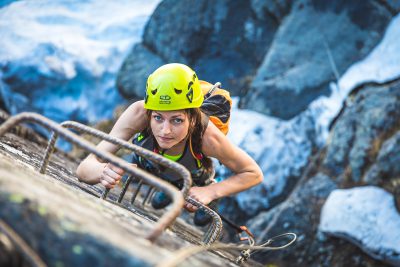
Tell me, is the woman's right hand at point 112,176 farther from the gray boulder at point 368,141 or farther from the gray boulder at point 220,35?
the gray boulder at point 220,35

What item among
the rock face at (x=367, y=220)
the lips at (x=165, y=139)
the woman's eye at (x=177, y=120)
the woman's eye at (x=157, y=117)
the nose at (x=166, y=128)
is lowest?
the rock face at (x=367, y=220)

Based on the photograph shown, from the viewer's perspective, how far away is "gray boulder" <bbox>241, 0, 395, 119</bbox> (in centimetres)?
991

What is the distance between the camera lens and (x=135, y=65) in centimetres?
1412

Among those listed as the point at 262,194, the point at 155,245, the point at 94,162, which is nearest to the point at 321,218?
the point at 262,194

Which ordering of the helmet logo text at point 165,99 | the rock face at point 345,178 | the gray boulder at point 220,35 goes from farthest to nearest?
1. the gray boulder at point 220,35
2. the rock face at point 345,178
3. the helmet logo text at point 165,99

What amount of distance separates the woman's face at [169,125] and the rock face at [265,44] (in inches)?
279

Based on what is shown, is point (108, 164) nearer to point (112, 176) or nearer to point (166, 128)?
point (112, 176)

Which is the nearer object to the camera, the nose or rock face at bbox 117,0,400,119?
the nose

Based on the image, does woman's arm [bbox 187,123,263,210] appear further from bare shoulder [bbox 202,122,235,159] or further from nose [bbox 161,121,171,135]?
nose [bbox 161,121,171,135]

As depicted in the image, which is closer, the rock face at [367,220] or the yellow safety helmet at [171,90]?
the yellow safety helmet at [171,90]

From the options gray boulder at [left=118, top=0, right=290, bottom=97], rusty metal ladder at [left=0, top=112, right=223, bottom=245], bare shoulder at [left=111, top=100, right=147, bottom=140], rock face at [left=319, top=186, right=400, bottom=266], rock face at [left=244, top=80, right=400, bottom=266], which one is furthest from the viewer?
gray boulder at [left=118, top=0, right=290, bottom=97]

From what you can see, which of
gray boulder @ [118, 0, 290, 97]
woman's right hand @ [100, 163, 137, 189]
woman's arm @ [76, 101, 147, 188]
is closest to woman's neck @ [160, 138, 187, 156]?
woman's arm @ [76, 101, 147, 188]

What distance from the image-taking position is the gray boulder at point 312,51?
9.91 m

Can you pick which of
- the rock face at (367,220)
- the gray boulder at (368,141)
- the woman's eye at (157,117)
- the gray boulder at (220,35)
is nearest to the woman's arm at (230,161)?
the woman's eye at (157,117)
